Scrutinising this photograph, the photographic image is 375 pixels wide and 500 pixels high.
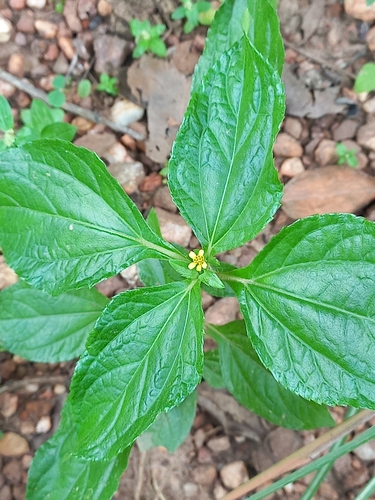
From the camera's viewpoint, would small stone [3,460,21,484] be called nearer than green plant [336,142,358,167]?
Yes

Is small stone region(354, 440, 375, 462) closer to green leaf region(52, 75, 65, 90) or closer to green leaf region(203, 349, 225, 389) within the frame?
green leaf region(203, 349, 225, 389)

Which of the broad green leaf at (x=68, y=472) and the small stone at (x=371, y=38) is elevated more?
the small stone at (x=371, y=38)

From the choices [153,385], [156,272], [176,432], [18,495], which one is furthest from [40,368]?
Result: [153,385]

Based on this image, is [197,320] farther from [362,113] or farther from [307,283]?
[362,113]

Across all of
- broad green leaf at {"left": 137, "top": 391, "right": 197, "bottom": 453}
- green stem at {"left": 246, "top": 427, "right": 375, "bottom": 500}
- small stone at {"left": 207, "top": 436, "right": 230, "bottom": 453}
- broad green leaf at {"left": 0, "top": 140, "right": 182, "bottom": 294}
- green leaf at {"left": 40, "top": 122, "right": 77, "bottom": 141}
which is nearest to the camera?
broad green leaf at {"left": 0, "top": 140, "right": 182, "bottom": 294}

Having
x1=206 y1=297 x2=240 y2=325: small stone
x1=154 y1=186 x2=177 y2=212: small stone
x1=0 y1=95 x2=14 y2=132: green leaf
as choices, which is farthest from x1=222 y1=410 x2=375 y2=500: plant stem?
x1=0 y1=95 x2=14 y2=132: green leaf

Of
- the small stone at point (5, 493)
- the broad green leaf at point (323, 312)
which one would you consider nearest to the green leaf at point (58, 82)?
the broad green leaf at point (323, 312)

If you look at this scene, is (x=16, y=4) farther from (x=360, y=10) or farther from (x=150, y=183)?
(x=360, y=10)

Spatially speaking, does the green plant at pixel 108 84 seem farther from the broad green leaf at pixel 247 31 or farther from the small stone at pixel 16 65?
the broad green leaf at pixel 247 31
